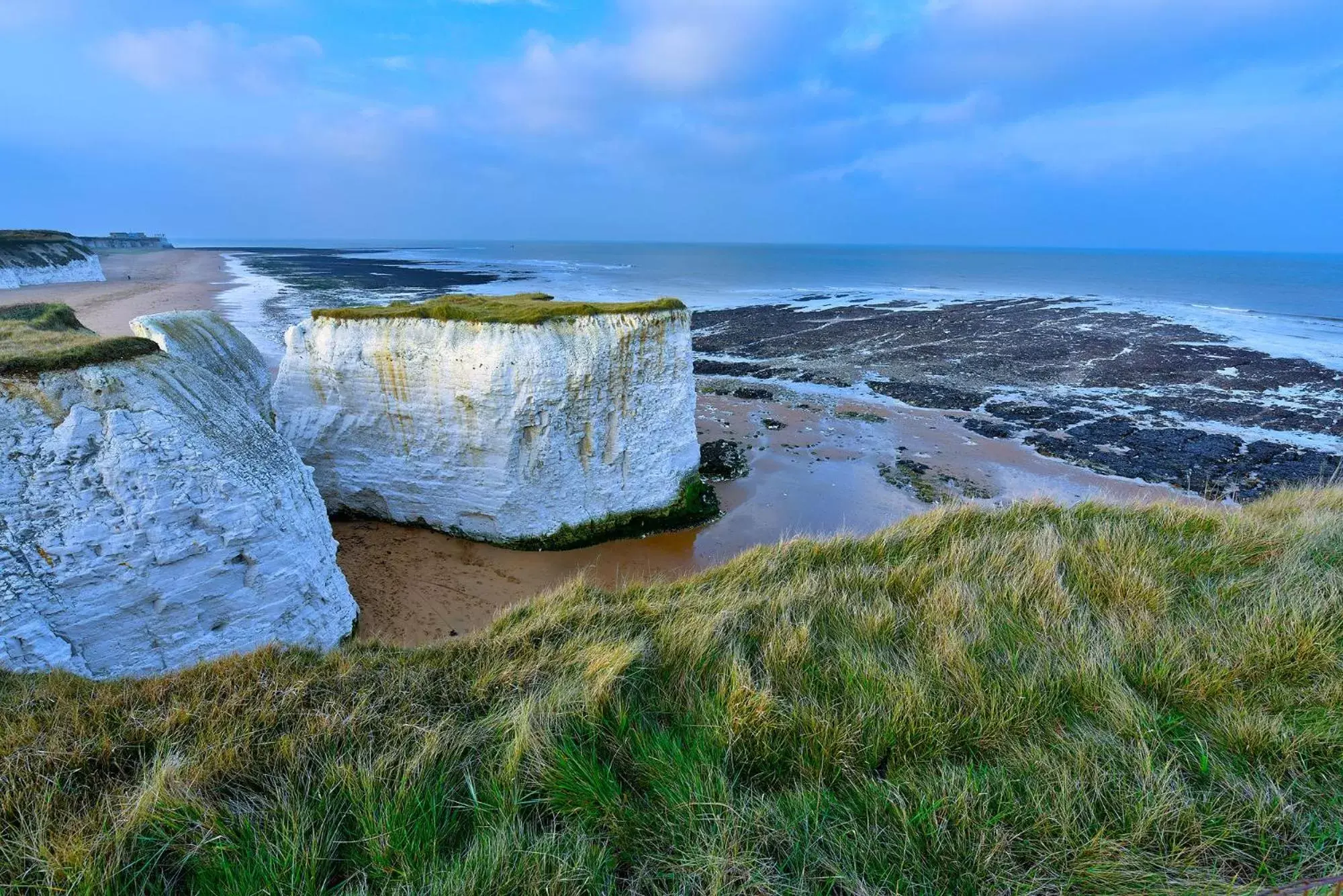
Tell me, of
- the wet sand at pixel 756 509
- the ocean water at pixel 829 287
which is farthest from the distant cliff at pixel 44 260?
the wet sand at pixel 756 509

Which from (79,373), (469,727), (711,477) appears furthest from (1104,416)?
(79,373)

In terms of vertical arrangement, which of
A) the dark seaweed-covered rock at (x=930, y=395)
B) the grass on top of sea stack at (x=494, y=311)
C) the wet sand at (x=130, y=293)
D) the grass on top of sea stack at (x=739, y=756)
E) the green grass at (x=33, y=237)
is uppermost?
the green grass at (x=33, y=237)

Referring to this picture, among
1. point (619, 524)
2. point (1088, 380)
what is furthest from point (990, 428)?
point (619, 524)

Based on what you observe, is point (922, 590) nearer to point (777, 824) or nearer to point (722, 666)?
point (722, 666)

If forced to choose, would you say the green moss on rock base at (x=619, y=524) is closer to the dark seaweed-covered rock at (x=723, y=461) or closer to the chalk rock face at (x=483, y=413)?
the chalk rock face at (x=483, y=413)

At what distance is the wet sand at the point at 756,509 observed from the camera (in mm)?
9695

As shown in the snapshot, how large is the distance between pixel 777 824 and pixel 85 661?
25.0 ft

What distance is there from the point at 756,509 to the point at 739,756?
35.4 ft

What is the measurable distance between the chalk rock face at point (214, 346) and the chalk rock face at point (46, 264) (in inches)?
2026

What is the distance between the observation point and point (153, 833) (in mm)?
2232

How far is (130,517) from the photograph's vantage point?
604 cm

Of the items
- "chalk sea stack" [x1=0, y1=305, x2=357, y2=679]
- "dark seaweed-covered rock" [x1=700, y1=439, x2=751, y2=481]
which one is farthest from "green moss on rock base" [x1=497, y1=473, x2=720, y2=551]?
"chalk sea stack" [x1=0, y1=305, x2=357, y2=679]

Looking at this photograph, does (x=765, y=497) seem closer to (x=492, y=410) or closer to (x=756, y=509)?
(x=756, y=509)

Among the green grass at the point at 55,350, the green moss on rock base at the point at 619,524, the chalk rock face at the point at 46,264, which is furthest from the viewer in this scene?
the chalk rock face at the point at 46,264
